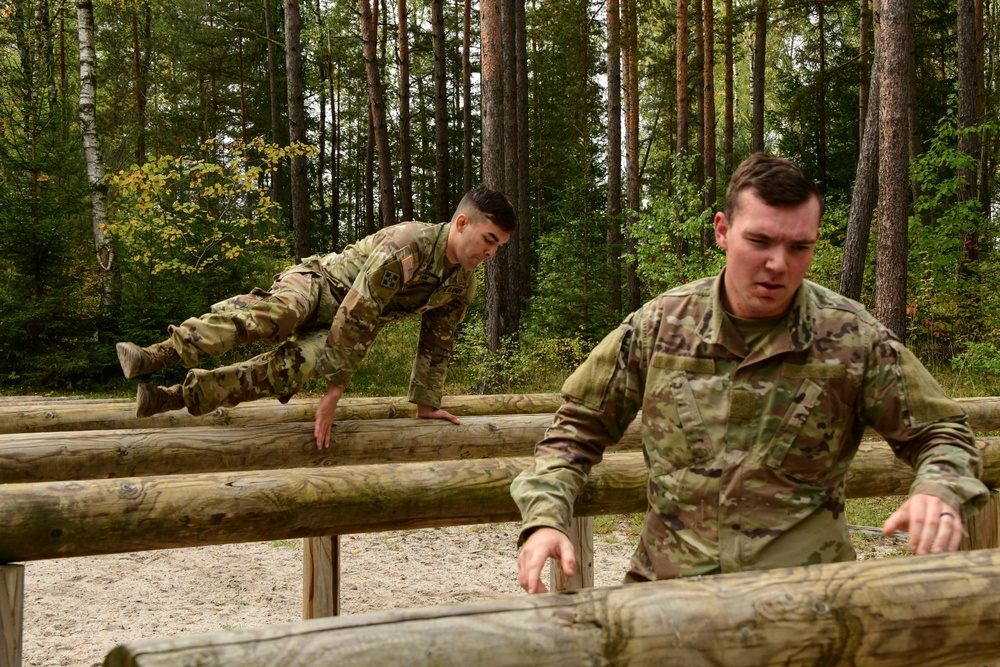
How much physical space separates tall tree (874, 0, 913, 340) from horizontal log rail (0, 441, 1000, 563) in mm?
7724

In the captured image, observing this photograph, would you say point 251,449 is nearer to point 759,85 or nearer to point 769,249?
point 769,249

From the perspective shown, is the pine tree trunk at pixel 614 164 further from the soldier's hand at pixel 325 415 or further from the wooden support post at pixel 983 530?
the soldier's hand at pixel 325 415

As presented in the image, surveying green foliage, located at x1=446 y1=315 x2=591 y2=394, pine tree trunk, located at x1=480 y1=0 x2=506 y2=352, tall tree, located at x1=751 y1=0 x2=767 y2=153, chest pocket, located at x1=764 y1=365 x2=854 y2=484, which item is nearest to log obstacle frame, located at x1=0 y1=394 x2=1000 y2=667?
chest pocket, located at x1=764 y1=365 x2=854 y2=484

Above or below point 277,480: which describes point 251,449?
below

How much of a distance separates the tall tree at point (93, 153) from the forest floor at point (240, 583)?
823 centimetres

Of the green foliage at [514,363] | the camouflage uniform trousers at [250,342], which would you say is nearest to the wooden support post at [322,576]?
the camouflage uniform trousers at [250,342]

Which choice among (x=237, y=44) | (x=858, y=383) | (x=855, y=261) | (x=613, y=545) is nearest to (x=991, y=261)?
(x=855, y=261)

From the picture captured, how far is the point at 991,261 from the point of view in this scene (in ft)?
48.5

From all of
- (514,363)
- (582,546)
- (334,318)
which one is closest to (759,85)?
(514,363)

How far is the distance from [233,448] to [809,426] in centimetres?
279

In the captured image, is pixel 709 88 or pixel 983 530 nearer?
pixel 983 530

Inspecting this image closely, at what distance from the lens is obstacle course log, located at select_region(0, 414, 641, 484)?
3838 mm

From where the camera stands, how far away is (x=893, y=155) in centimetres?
980

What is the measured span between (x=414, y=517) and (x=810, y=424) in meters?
1.71
